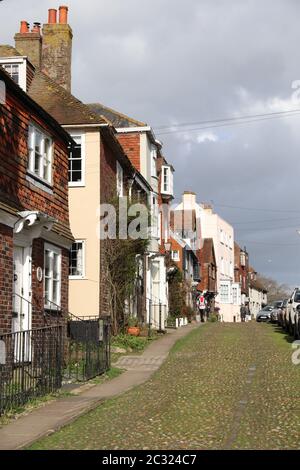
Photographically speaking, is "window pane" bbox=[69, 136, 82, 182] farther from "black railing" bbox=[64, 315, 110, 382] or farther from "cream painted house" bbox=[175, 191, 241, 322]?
"cream painted house" bbox=[175, 191, 241, 322]

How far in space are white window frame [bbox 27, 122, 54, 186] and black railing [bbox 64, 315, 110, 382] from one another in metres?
3.56

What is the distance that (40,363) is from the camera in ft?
40.5

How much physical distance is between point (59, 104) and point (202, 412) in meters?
15.6

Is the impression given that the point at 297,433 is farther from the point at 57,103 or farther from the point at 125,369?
the point at 57,103

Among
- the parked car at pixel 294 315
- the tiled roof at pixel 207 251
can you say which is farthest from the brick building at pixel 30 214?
the tiled roof at pixel 207 251

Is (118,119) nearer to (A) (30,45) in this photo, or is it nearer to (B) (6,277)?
(A) (30,45)

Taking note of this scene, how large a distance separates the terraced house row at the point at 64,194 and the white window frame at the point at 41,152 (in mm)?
23

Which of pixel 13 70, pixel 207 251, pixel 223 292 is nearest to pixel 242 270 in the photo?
pixel 223 292

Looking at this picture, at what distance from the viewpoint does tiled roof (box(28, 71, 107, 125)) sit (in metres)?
23.6

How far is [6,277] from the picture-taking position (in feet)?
44.7

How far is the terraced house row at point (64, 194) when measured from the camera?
14.4m

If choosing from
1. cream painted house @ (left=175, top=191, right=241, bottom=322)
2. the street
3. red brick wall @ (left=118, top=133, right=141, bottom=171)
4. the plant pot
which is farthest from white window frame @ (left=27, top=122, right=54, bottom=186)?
cream painted house @ (left=175, top=191, right=241, bottom=322)
